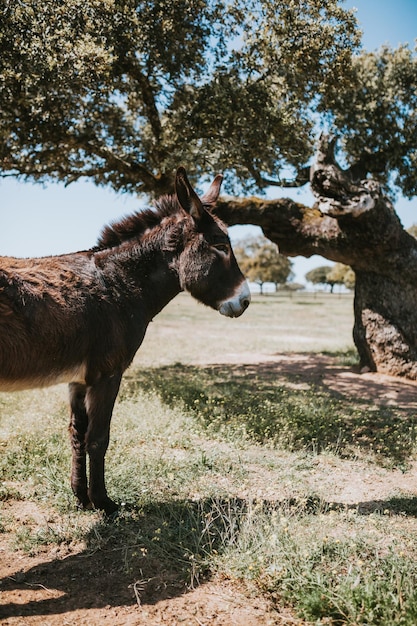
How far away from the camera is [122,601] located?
3.09 meters

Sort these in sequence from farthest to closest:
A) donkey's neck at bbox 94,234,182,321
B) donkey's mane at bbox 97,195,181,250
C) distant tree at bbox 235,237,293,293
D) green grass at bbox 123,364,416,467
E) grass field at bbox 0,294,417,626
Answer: distant tree at bbox 235,237,293,293 → green grass at bbox 123,364,416,467 → donkey's mane at bbox 97,195,181,250 → donkey's neck at bbox 94,234,182,321 → grass field at bbox 0,294,417,626

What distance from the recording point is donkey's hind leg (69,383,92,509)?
14.2 feet

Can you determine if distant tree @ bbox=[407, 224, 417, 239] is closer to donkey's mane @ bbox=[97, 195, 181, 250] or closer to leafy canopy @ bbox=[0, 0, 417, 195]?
leafy canopy @ bbox=[0, 0, 417, 195]

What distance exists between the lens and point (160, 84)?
9508 millimetres

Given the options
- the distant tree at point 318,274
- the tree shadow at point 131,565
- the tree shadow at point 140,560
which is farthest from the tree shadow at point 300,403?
the distant tree at point 318,274

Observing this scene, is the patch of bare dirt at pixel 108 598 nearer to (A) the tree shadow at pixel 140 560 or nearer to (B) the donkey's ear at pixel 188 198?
(A) the tree shadow at pixel 140 560

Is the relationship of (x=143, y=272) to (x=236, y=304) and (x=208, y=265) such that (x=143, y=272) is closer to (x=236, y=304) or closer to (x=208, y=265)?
(x=208, y=265)

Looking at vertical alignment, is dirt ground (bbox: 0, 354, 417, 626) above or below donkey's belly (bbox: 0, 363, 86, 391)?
below

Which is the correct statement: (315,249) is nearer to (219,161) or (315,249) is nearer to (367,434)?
(219,161)

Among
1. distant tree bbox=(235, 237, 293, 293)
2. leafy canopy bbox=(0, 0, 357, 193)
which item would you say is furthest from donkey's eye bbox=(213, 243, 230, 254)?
distant tree bbox=(235, 237, 293, 293)

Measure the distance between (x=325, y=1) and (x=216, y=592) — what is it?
10.0 meters

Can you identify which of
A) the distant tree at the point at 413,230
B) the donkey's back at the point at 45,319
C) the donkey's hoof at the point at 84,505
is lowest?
the donkey's hoof at the point at 84,505

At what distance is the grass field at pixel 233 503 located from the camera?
10.1ft

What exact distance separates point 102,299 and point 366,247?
27.3 ft
